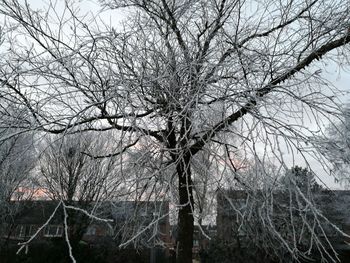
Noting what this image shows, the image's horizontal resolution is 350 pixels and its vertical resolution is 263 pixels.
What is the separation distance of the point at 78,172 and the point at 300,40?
1595cm

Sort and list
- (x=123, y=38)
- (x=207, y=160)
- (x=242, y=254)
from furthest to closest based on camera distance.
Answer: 1. (x=242, y=254)
2. (x=123, y=38)
3. (x=207, y=160)

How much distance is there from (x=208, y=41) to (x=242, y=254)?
12541mm

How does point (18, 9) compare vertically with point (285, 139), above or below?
above

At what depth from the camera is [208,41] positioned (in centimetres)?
416

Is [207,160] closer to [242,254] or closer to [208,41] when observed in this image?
[208,41]

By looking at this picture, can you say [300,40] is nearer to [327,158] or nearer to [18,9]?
[327,158]

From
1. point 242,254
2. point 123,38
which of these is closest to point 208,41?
point 123,38

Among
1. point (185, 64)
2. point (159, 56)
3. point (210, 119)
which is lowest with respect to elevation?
point (210, 119)

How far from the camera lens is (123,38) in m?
3.70

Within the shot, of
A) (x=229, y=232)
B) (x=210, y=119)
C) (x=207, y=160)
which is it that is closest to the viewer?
(x=210, y=119)

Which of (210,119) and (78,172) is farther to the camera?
(78,172)

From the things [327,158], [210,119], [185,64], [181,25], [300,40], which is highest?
[181,25]

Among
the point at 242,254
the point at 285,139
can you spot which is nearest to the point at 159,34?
the point at 285,139

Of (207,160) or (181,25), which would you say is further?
(181,25)
